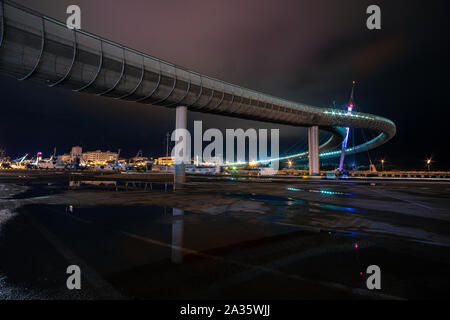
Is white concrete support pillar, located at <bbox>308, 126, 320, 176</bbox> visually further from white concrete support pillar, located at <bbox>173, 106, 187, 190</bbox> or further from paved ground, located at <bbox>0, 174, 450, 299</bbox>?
paved ground, located at <bbox>0, 174, 450, 299</bbox>

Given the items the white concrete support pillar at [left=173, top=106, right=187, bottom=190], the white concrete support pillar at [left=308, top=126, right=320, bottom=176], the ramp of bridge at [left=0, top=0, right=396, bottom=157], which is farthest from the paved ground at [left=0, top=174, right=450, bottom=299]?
the white concrete support pillar at [left=308, top=126, right=320, bottom=176]

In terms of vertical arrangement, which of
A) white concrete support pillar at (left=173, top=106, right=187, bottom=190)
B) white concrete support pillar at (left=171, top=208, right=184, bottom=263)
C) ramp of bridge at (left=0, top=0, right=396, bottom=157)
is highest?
ramp of bridge at (left=0, top=0, right=396, bottom=157)

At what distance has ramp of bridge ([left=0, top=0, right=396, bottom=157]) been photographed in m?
15.1

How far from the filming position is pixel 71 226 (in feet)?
22.2

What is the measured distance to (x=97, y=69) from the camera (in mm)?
18594

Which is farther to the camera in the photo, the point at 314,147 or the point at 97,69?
the point at 314,147

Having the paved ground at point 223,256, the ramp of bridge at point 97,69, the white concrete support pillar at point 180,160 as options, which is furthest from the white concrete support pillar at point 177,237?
the ramp of bridge at point 97,69

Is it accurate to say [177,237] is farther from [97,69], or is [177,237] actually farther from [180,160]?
[97,69]

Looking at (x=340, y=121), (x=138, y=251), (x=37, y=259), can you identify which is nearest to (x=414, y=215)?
(x=138, y=251)

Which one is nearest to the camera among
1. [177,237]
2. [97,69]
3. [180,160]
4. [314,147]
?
[177,237]

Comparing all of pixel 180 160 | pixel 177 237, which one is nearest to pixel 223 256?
pixel 177 237

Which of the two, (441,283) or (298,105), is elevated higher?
(298,105)

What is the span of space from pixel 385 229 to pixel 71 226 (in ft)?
33.2
